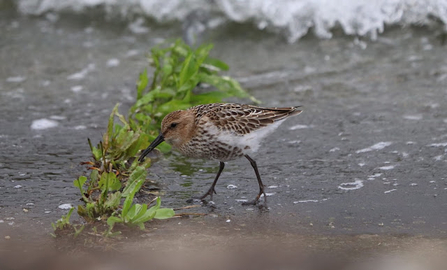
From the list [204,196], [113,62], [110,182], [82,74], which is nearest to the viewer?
[110,182]

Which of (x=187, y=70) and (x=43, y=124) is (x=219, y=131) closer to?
(x=187, y=70)

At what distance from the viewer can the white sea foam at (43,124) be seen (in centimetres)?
677

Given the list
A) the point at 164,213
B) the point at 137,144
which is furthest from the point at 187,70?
the point at 164,213

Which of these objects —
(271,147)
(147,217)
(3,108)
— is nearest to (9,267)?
(147,217)

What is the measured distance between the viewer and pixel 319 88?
776 centimetres

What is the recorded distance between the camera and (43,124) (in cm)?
683

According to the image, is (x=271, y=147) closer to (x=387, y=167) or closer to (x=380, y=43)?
(x=387, y=167)

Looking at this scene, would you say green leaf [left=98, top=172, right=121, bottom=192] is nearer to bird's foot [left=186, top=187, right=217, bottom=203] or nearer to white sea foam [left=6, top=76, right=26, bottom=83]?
bird's foot [left=186, top=187, right=217, bottom=203]

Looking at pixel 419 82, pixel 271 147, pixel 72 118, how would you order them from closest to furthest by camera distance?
pixel 271 147
pixel 72 118
pixel 419 82

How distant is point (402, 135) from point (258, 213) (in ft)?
6.45

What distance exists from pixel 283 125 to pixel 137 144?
1724mm

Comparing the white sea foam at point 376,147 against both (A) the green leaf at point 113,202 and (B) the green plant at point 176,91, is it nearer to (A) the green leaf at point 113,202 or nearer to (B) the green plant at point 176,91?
(B) the green plant at point 176,91

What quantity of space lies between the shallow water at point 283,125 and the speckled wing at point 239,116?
1.52 feet

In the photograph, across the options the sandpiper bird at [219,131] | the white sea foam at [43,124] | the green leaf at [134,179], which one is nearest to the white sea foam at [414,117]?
the sandpiper bird at [219,131]
